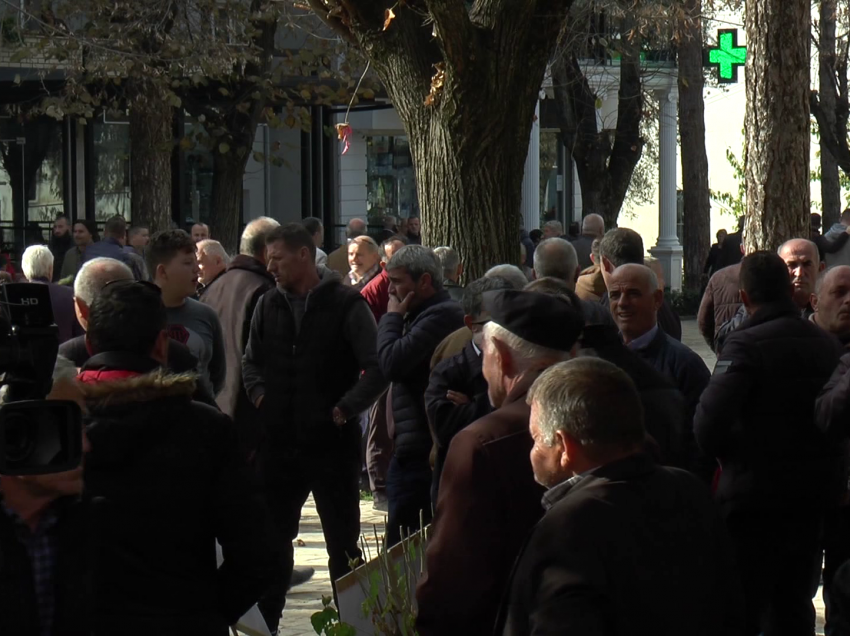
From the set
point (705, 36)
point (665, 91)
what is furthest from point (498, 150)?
point (665, 91)

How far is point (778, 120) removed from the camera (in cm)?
984

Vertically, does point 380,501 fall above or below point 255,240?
below

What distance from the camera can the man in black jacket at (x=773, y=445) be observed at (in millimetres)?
5535

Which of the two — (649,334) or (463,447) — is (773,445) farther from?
(463,447)

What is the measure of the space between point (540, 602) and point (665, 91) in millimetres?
32672

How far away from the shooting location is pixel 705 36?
27.4m

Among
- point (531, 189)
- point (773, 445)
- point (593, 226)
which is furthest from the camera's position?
point (531, 189)

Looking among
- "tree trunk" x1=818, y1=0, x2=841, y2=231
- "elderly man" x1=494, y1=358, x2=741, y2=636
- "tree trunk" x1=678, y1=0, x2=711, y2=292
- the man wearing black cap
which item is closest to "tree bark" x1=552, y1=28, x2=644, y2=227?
"tree trunk" x1=678, y1=0, x2=711, y2=292

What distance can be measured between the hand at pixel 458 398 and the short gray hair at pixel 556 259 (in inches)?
86.3

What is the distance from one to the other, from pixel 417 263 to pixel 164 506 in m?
3.39

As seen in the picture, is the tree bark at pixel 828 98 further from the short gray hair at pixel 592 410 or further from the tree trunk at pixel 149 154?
the short gray hair at pixel 592 410

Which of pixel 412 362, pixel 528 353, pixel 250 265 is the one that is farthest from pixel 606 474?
pixel 250 265

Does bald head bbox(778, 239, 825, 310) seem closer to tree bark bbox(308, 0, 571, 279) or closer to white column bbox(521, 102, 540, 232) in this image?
tree bark bbox(308, 0, 571, 279)

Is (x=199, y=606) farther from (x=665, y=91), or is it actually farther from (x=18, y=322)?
(x=665, y=91)
